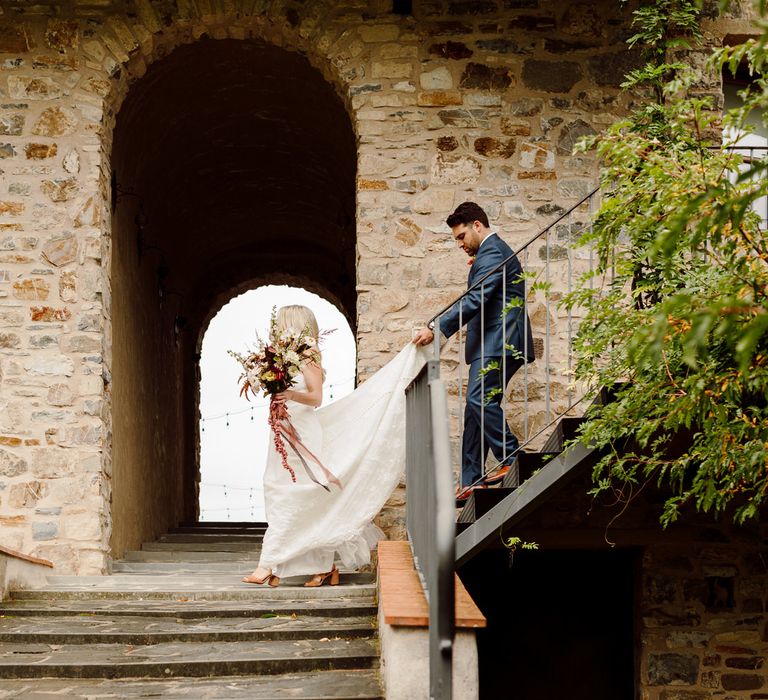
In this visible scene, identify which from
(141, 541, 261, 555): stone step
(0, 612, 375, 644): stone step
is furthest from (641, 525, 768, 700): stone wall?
(141, 541, 261, 555): stone step

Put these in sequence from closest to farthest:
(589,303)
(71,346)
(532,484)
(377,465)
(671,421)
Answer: (671,421) → (589,303) → (532,484) → (377,465) → (71,346)

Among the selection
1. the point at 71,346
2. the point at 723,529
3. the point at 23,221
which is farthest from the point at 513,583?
the point at 23,221

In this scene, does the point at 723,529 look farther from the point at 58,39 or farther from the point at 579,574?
the point at 58,39

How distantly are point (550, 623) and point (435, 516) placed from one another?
4.33 meters

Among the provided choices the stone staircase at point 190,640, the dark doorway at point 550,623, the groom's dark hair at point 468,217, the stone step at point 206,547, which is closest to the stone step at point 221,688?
the stone staircase at point 190,640

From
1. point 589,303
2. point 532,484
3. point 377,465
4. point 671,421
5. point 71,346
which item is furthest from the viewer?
point 71,346

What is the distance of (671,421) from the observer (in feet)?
13.3

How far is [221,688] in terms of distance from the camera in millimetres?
4379

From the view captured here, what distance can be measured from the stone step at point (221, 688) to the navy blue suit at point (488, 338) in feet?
5.12

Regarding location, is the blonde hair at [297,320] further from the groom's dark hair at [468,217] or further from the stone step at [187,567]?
the stone step at [187,567]

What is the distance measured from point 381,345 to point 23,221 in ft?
8.15

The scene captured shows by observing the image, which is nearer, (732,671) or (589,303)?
(589,303)

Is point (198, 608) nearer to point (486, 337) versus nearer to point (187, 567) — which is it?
point (187, 567)

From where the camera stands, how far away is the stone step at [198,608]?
523cm
